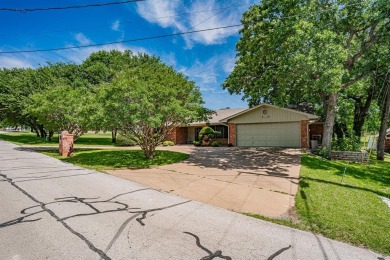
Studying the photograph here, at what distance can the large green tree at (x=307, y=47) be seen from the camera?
10836 millimetres

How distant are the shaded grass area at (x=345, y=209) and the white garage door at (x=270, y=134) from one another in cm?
1011

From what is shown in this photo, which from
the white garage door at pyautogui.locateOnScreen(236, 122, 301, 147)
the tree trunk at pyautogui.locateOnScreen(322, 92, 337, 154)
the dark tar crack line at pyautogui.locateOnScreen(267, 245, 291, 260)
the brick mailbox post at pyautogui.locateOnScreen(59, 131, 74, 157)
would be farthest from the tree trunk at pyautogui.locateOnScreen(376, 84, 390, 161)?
the brick mailbox post at pyautogui.locateOnScreen(59, 131, 74, 157)

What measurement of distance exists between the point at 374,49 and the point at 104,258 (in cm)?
1742

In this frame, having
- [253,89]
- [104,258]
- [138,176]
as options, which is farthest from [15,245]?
[253,89]

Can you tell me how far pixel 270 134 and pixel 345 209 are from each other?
15.3 meters

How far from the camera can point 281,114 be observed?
1972cm

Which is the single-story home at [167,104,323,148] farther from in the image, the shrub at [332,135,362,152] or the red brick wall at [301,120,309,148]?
the shrub at [332,135,362,152]

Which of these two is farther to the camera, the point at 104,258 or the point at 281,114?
the point at 281,114

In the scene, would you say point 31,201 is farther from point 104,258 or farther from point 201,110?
point 201,110

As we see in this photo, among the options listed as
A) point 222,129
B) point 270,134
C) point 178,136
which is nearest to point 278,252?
Answer: point 270,134

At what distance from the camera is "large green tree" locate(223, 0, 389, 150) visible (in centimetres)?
1084

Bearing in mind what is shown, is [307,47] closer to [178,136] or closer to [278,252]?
[278,252]

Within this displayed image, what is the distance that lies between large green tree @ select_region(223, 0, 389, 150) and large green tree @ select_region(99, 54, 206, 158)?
4.46 meters

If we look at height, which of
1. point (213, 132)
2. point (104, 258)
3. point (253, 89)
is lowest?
point (104, 258)
